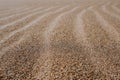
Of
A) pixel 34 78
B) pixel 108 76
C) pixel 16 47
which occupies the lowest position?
pixel 108 76

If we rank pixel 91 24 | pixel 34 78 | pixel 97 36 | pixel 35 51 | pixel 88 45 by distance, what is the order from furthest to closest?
pixel 91 24, pixel 97 36, pixel 88 45, pixel 35 51, pixel 34 78

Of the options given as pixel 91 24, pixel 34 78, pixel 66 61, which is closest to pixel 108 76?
pixel 66 61

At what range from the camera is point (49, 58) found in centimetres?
727

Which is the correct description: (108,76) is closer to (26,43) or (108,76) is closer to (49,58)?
(49,58)

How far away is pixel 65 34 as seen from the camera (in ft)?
33.7

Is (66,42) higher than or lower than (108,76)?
higher

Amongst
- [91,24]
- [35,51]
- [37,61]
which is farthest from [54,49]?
[91,24]

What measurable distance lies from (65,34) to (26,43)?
2.28m

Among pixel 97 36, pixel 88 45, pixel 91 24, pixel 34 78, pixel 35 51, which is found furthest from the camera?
pixel 91 24

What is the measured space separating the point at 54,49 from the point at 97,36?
283 cm

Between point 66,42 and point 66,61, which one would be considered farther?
point 66,42

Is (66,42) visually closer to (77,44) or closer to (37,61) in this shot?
(77,44)

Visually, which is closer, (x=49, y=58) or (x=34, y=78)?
(x=34, y=78)

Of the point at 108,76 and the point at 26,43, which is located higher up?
the point at 26,43
